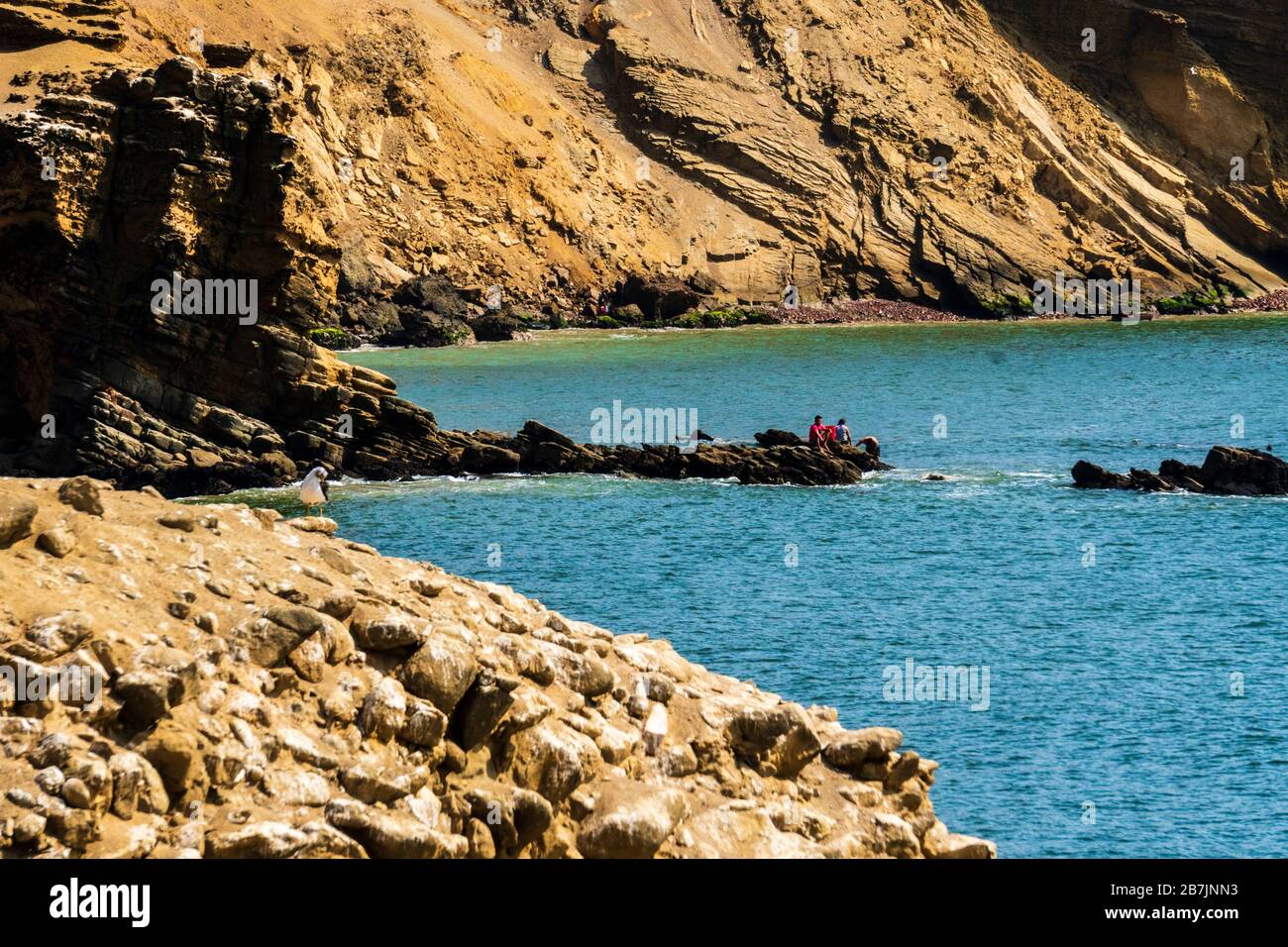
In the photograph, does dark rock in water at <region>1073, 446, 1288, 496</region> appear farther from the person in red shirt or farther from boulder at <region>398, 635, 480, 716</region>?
boulder at <region>398, 635, 480, 716</region>

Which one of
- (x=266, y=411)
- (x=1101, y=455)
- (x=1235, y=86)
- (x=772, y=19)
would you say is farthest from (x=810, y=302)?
(x=266, y=411)

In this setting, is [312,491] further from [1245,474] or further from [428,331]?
[428,331]

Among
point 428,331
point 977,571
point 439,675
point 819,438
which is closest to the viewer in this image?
point 439,675

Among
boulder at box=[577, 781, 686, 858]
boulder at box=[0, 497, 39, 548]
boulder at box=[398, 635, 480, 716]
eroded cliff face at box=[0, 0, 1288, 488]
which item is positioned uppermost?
eroded cliff face at box=[0, 0, 1288, 488]

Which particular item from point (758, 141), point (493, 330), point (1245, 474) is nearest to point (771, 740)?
point (1245, 474)

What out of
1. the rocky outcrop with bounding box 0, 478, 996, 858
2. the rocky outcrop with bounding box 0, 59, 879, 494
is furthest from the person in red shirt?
the rocky outcrop with bounding box 0, 478, 996, 858

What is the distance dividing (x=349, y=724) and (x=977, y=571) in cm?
3069

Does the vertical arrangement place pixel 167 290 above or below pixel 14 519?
above

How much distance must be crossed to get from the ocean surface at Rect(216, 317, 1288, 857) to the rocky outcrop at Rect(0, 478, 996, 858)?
7197 millimetres

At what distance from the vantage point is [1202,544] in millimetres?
44406

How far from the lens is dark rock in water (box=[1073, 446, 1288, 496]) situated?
52125 millimetres

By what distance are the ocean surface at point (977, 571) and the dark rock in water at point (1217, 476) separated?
4.12 ft

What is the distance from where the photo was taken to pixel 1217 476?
52625mm

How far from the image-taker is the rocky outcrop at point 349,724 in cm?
1173
